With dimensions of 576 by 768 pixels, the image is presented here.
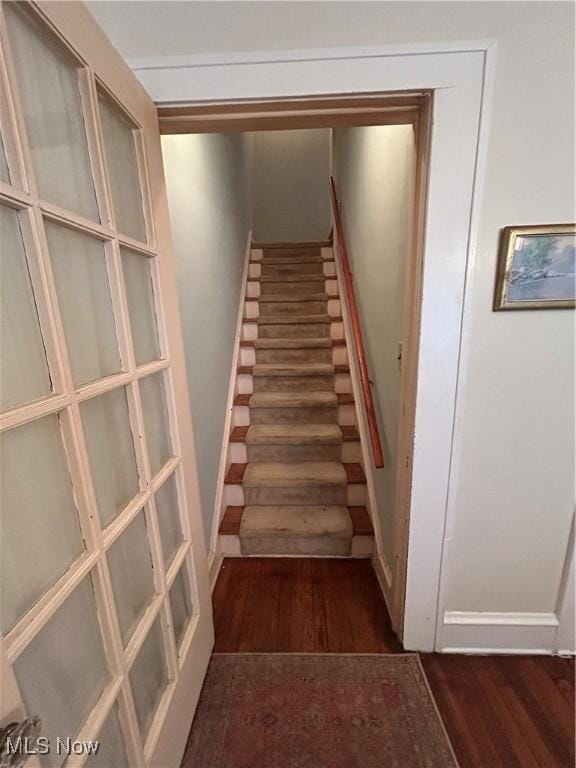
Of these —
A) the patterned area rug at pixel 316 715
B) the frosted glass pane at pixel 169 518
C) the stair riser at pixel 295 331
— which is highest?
the stair riser at pixel 295 331

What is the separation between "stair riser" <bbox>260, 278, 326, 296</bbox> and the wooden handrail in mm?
436

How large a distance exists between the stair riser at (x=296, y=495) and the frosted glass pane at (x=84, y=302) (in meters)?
1.52

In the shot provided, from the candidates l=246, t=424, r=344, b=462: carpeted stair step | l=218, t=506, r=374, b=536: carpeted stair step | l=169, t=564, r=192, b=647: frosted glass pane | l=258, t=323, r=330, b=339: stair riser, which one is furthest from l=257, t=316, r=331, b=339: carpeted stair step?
l=169, t=564, r=192, b=647: frosted glass pane

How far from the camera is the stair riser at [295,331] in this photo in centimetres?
297

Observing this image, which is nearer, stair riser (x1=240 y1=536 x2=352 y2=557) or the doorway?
the doorway

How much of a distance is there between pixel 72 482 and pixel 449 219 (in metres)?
1.18

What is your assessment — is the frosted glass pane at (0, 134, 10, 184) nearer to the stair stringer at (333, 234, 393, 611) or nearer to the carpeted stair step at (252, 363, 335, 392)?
the stair stringer at (333, 234, 393, 611)

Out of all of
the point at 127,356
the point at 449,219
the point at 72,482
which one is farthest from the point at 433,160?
the point at 72,482

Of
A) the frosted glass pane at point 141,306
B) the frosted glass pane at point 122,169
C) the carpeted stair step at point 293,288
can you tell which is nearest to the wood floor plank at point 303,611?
the frosted glass pane at point 141,306

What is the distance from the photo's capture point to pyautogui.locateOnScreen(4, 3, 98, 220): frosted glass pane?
0.55 meters

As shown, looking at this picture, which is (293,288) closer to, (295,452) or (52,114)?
(295,452)

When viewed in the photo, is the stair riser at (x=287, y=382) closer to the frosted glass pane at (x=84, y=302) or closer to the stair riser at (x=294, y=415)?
the stair riser at (x=294, y=415)

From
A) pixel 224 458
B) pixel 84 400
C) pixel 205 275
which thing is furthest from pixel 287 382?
pixel 84 400

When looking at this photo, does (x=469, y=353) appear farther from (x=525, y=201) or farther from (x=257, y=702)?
(x=257, y=702)
